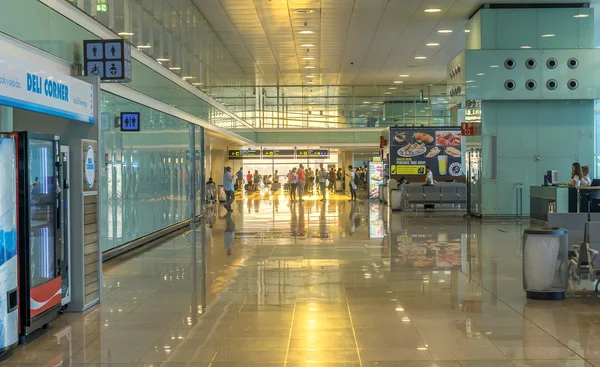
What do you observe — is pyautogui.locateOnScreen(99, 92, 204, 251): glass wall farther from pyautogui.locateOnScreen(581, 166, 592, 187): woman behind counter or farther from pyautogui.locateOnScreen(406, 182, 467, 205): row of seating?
pyautogui.locateOnScreen(581, 166, 592, 187): woman behind counter

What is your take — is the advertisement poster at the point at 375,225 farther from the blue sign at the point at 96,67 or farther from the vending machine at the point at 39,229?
the vending machine at the point at 39,229

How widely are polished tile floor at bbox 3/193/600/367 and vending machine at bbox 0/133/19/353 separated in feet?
0.86

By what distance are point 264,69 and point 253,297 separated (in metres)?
28.1

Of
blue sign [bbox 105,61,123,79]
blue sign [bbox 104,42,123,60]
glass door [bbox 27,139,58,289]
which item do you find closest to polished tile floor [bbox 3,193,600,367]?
glass door [bbox 27,139,58,289]

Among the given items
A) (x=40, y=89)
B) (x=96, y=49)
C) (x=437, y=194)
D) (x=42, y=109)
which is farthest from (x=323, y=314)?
(x=437, y=194)

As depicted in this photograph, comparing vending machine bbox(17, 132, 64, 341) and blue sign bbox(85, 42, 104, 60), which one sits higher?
blue sign bbox(85, 42, 104, 60)

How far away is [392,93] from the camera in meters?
44.9

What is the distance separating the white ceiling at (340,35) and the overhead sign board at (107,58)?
1101 cm

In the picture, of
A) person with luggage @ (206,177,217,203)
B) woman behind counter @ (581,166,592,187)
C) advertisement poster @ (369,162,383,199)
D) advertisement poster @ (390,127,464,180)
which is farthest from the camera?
advertisement poster @ (369,162,383,199)

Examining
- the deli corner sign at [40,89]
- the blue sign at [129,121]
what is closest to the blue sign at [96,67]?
the deli corner sign at [40,89]

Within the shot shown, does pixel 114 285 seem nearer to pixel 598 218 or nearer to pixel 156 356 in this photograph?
pixel 156 356

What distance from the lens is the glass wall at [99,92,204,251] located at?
517 inches

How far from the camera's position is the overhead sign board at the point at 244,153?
47.4 m

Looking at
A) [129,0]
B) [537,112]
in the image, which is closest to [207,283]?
[129,0]
